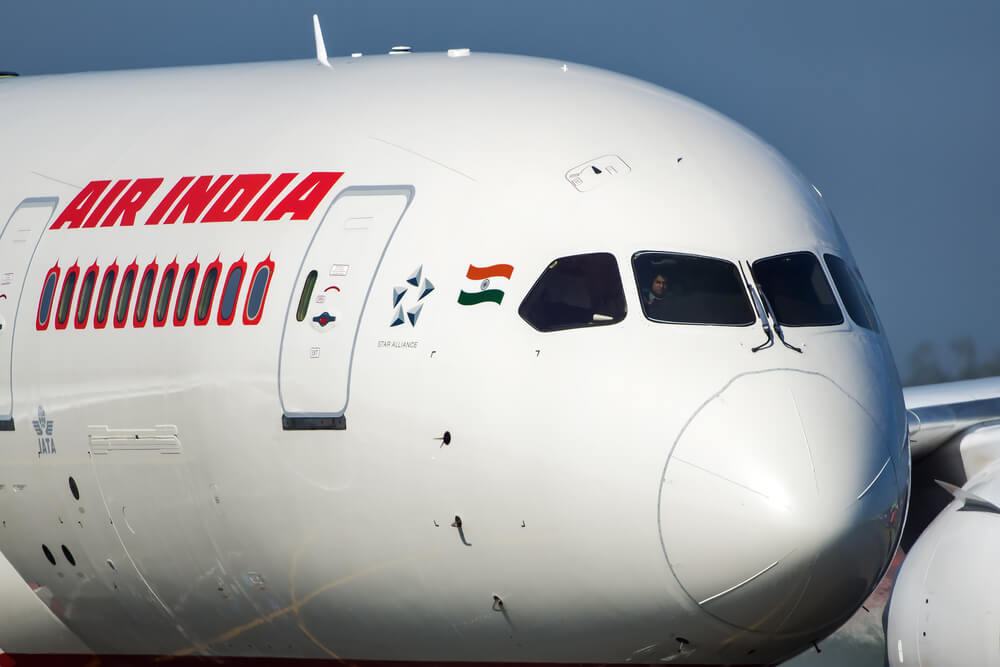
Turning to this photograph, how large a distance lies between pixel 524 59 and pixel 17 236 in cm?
366

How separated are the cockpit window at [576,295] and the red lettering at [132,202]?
293cm

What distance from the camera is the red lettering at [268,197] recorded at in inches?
375

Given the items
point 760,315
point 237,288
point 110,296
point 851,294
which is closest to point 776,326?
point 760,315

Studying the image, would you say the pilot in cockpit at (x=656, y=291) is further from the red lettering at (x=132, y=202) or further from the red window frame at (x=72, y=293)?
the red window frame at (x=72, y=293)

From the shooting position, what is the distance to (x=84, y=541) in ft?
32.6

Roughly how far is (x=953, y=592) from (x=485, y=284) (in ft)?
16.2

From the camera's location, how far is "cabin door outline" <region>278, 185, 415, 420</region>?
28.9 ft

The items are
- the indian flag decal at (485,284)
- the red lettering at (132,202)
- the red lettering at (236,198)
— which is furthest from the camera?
the red lettering at (132,202)

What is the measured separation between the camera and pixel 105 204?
10.2 meters

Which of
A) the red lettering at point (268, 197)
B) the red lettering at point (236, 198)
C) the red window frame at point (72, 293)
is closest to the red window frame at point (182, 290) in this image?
the red lettering at point (236, 198)

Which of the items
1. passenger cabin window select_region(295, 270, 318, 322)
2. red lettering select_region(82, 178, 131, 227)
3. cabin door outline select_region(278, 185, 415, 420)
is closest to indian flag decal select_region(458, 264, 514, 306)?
cabin door outline select_region(278, 185, 415, 420)

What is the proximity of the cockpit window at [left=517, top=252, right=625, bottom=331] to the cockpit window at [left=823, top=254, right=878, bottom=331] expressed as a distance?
58.8 inches

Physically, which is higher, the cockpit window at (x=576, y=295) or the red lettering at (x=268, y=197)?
the red lettering at (x=268, y=197)

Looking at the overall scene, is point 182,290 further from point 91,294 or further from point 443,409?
point 443,409
